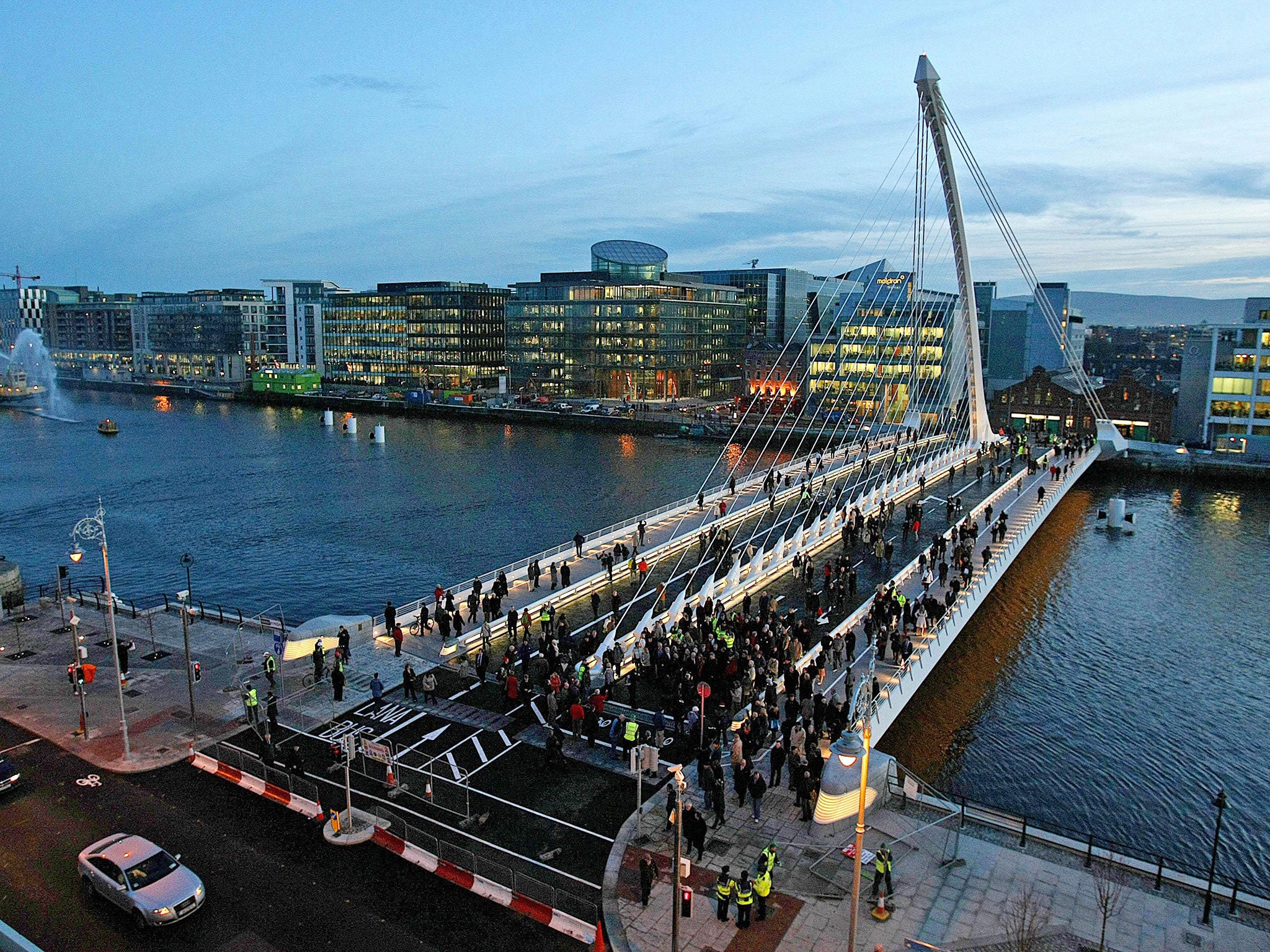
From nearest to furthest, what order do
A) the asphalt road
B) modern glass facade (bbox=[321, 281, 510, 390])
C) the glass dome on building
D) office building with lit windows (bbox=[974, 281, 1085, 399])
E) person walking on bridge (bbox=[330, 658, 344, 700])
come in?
the asphalt road
person walking on bridge (bbox=[330, 658, 344, 700])
office building with lit windows (bbox=[974, 281, 1085, 399])
the glass dome on building
modern glass facade (bbox=[321, 281, 510, 390])

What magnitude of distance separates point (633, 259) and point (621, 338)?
22.6 meters

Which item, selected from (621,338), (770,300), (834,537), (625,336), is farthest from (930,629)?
A: (770,300)

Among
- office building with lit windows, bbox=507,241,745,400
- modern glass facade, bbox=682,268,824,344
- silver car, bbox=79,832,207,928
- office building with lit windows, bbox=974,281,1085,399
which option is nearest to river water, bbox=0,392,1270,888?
silver car, bbox=79,832,207,928

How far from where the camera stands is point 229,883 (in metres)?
15.2

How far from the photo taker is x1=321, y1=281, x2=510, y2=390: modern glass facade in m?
150

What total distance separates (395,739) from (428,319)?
453 feet

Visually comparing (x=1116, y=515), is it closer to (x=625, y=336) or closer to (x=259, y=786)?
(x=259, y=786)

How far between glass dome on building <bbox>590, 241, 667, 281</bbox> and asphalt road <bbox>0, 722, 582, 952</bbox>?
128 m

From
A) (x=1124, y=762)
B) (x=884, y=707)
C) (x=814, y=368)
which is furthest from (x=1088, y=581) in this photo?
(x=814, y=368)

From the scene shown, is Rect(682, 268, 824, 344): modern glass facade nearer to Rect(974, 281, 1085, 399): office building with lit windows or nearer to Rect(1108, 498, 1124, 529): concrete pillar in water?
Rect(974, 281, 1085, 399): office building with lit windows

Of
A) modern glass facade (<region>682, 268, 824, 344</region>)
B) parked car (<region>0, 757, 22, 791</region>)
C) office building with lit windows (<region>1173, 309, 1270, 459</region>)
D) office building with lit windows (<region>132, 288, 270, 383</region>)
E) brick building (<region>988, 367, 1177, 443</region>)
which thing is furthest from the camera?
office building with lit windows (<region>132, 288, 270, 383</region>)

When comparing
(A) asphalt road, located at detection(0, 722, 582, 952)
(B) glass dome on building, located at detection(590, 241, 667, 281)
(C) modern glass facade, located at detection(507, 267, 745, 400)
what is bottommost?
(A) asphalt road, located at detection(0, 722, 582, 952)

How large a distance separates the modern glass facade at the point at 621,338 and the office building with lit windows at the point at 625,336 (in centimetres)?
11

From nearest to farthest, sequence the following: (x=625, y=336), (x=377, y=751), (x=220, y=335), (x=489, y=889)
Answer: (x=489, y=889), (x=377, y=751), (x=625, y=336), (x=220, y=335)
